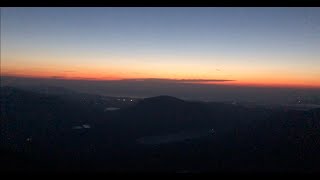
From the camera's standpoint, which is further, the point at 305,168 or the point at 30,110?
the point at 30,110

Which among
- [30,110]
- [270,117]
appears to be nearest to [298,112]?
[270,117]

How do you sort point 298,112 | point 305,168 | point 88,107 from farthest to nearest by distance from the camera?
point 298,112 → point 88,107 → point 305,168

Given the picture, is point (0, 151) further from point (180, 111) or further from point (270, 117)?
point (270, 117)
